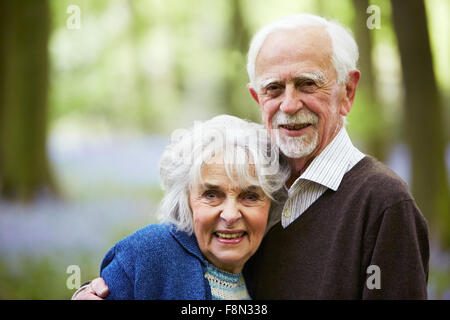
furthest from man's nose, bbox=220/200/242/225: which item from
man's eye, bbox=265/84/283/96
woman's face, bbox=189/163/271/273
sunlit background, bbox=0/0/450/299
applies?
sunlit background, bbox=0/0/450/299

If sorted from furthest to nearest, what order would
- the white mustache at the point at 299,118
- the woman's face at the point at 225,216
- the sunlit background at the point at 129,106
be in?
the sunlit background at the point at 129,106 → the white mustache at the point at 299,118 → the woman's face at the point at 225,216

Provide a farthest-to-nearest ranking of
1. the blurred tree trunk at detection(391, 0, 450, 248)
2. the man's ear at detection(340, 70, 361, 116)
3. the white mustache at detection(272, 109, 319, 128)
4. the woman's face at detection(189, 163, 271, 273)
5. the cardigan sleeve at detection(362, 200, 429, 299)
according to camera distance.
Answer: the blurred tree trunk at detection(391, 0, 450, 248) → the man's ear at detection(340, 70, 361, 116) → the white mustache at detection(272, 109, 319, 128) → the woman's face at detection(189, 163, 271, 273) → the cardigan sleeve at detection(362, 200, 429, 299)

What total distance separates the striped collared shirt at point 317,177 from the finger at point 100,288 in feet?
2.53

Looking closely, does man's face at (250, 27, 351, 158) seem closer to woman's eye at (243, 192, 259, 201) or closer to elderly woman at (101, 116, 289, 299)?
elderly woman at (101, 116, 289, 299)

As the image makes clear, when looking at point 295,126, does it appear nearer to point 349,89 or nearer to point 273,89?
point 273,89

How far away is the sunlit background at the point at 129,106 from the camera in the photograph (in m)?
4.80

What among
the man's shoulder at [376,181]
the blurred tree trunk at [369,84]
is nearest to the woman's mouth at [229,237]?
the man's shoulder at [376,181]

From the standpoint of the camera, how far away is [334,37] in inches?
74.6

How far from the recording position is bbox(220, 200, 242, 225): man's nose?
5.41 feet

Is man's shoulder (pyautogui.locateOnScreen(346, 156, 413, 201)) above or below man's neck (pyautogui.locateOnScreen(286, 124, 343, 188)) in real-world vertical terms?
below

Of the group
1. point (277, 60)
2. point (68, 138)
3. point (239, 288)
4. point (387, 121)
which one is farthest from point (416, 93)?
point (68, 138)

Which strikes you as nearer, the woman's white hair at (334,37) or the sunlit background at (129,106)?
the woman's white hair at (334,37)

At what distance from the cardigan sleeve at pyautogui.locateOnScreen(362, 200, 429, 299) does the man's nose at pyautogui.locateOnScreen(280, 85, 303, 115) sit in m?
0.58

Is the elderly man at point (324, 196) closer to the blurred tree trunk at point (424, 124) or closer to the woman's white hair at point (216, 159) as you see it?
the woman's white hair at point (216, 159)
